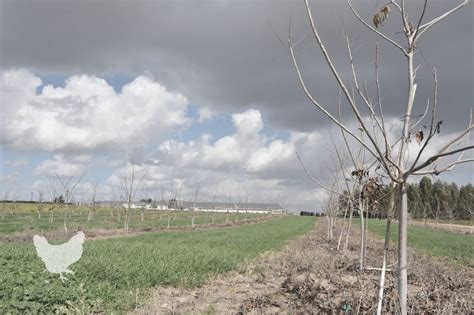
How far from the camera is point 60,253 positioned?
4.16 metres

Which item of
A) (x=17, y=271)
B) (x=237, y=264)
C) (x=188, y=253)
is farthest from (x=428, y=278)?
(x=17, y=271)

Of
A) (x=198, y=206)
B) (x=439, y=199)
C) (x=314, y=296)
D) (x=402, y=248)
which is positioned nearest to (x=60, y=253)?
(x=402, y=248)

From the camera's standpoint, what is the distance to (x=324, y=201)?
25.5 m

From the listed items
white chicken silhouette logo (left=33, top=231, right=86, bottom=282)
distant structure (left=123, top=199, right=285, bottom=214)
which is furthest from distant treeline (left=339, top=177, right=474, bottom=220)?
white chicken silhouette logo (left=33, top=231, right=86, bottom=282)

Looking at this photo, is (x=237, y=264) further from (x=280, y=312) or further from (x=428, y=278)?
(x=280, y=312)

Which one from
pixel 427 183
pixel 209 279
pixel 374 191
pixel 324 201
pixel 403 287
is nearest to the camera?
pixel 403 287

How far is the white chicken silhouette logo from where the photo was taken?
160 inches

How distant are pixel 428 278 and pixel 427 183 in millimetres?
82879

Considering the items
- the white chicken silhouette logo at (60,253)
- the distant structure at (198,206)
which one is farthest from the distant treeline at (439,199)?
the white chicken silhouette logo at (60,253)

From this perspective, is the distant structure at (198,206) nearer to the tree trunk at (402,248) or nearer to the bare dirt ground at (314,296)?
the bare dirt ground at (314,296)

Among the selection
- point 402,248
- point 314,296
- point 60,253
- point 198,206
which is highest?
point 402,248

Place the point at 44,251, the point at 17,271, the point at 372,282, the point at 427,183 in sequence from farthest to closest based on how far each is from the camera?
the point at 427,183, the point at 17,271, the point at 372,282, the point at 44,251

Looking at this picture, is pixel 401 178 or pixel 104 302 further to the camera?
pixel 104 302

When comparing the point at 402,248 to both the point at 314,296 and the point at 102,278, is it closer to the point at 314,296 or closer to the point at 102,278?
the point at 314,296
